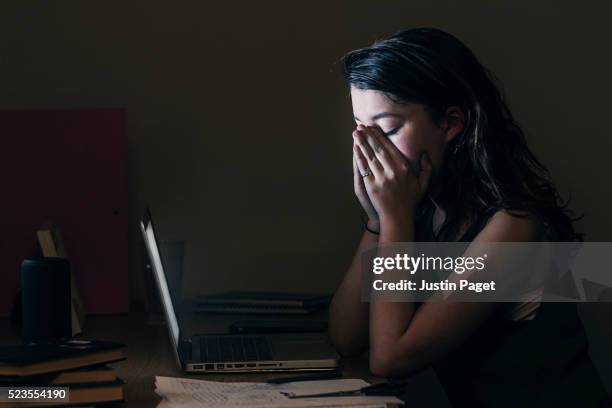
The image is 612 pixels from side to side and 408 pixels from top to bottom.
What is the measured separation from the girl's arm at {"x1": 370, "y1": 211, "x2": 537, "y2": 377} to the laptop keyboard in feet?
0.61

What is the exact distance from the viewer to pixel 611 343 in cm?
214

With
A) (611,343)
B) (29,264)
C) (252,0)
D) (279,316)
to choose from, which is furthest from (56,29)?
(611,343)

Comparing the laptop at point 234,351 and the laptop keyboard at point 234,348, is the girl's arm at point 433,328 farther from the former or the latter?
the laptop keyboard at point 234,348

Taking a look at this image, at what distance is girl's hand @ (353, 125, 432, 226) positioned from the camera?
155 cm

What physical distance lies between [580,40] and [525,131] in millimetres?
255

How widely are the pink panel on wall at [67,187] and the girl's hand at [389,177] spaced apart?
24.8 inches

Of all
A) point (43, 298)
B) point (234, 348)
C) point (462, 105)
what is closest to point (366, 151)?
point (462, 105)

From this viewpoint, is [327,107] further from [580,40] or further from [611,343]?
[611,343]

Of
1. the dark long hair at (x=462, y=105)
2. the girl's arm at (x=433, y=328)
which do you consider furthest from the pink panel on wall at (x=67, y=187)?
the girl's arm at (x=433, y=328)

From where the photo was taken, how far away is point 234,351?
4.77 ft

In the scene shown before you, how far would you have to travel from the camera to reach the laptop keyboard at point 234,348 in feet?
4.58

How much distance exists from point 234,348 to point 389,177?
0.40m

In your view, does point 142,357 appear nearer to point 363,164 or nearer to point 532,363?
point 363,164

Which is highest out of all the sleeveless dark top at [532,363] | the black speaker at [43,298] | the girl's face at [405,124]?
the girl's face at [405,124]
